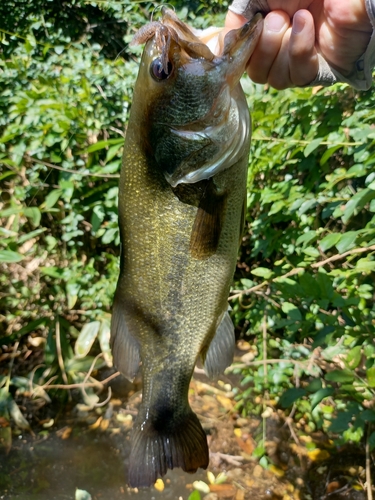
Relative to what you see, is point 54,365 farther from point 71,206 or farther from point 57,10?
point 57,10

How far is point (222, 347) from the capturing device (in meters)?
→ 1.54

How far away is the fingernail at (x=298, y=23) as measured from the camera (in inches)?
45.9

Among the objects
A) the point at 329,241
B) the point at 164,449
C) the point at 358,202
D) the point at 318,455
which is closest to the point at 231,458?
the point at 318,455

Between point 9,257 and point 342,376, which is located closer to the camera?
point 342,376

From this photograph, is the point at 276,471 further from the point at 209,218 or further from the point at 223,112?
the point at 223,112

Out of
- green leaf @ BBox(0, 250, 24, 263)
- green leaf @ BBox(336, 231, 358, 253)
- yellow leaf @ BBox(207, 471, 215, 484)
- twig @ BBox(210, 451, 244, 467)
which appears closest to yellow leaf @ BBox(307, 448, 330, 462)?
twig @ BBox(210, 451, 244, 467)

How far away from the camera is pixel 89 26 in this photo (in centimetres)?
608

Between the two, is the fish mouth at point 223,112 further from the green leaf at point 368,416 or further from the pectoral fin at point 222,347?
the green leaf at point 368,416

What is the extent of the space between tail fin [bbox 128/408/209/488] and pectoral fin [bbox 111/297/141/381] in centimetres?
24

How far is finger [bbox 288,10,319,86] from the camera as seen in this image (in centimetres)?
118

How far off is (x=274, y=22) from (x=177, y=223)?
67 centimetres

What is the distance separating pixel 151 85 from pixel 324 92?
1467mm

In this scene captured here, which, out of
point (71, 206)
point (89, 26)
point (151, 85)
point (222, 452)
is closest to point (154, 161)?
point (151, 85)

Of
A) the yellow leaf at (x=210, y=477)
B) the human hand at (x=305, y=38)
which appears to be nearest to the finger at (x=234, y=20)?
the human hand at (x=305, y=38)
